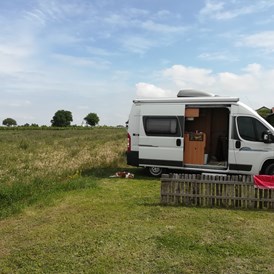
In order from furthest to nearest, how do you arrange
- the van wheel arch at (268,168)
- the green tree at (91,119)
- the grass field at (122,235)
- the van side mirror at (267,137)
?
1. the green tree at (91,119)
2. the van wheel arch at (268,168)
3. the van side mirror at (267,137)
4. the grass field at (122,235)

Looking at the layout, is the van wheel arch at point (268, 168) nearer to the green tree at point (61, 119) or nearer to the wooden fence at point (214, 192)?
the wooden fence at point (214, 192)

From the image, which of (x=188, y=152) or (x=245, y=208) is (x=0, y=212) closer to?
(x=245, y=208)

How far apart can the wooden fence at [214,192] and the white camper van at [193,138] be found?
3.02 m

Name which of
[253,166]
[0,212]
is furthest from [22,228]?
[253,166]

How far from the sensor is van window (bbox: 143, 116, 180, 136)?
35.8 feet

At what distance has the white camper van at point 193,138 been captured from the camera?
395 inches

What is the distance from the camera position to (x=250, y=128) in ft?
33.1

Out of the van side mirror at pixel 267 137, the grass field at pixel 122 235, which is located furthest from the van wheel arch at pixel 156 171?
the van side mirror at pixel 267 137

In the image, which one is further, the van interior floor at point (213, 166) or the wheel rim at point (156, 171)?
the wheel rim at point (156, 171)

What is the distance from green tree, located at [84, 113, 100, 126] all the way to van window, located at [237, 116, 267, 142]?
121m

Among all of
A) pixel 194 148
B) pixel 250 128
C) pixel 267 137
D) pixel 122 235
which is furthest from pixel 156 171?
pixel 122 235

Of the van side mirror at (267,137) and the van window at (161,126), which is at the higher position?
the van window at (161,126)

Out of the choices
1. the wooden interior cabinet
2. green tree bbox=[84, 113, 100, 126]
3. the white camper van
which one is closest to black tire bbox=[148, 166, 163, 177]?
the white camper van

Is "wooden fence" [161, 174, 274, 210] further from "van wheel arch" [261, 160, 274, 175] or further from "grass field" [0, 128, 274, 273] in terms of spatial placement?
"van wheel arch" [261, 160, 274, 175]
